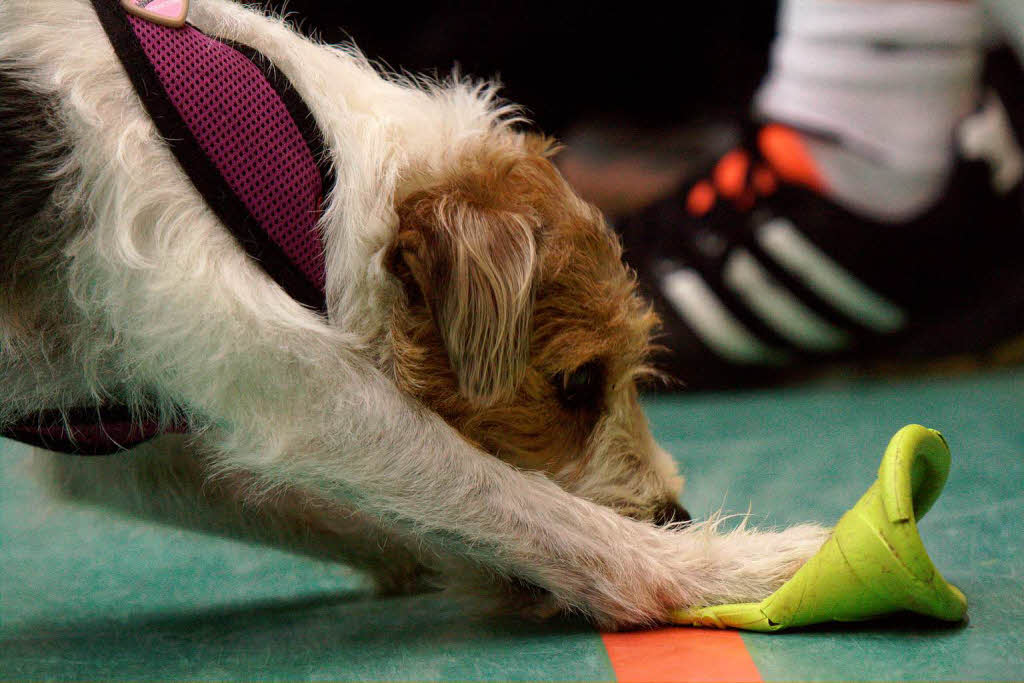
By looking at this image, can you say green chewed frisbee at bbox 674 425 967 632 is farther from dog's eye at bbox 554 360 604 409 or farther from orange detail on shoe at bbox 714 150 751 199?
orange detail on shoe at bbox 714 150 751 199

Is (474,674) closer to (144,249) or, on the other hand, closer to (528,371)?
(528,371)

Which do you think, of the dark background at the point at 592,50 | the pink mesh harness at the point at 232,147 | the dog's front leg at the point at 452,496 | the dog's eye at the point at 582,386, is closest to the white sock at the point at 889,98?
the dark background at the point at 592,50

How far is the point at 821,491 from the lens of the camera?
2.78m

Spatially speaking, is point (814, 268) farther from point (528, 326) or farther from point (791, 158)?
point (528, 326)

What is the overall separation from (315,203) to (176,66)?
32 cm

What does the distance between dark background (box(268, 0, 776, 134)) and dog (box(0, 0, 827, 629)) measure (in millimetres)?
2945

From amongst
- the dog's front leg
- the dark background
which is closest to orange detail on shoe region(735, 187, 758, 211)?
the dark background

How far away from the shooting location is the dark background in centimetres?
500

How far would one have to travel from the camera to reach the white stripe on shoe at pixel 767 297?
403 centimetres

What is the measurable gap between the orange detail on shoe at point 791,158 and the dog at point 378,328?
2197 millimetres

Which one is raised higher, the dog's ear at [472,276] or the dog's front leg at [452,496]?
the dog's ear at [472,276]

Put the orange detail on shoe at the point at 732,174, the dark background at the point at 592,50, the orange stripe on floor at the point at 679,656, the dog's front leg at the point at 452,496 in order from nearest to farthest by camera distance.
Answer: the orange stripe on floor at the point at 679,656
the dog's front leg at the point at 452,496
the orange detail on shoe at the point at 732,174
the dark background at the point at 592,50

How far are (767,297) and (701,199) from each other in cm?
49

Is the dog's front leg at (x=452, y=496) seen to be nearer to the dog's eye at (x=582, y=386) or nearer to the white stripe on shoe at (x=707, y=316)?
the dog's eye at (x=582, y=386)
